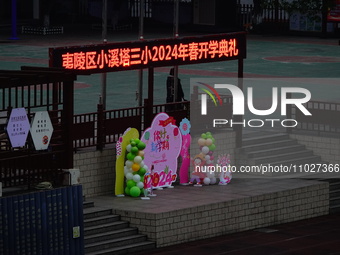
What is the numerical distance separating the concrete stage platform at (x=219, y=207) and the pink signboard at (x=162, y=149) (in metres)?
0.36

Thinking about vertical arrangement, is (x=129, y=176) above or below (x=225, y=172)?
above

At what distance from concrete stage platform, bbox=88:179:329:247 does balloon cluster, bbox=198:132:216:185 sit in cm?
29

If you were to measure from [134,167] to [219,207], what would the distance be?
2161 mm

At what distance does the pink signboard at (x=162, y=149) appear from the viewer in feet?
93.2

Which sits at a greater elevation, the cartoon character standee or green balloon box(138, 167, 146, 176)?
green balloon box(138, 167, 146, 176)

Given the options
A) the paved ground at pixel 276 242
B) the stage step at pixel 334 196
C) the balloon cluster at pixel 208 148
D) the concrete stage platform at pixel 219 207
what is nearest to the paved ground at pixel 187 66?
the balloon cluster at pixel 208 148

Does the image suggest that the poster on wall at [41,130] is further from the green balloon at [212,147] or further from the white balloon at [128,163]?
the green balloon at [212,147]

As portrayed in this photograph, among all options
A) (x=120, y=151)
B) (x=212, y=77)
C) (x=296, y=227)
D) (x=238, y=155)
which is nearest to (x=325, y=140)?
(x=238, y=155)

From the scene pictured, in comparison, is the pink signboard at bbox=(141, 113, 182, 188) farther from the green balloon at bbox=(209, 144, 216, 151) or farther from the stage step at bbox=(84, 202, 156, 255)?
the stage step at bbox=(84, 202, 156, 255)

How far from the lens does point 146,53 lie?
2866 centimetres

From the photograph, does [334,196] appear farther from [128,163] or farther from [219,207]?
[128,163]

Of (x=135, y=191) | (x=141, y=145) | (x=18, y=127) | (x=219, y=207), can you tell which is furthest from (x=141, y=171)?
(x=18, y=127)

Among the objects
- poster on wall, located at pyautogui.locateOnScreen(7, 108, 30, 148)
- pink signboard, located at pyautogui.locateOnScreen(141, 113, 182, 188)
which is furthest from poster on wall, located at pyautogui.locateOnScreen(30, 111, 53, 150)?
pink signboard, located at pyautogui.locateOnScreen(141, 113, 182, 188)

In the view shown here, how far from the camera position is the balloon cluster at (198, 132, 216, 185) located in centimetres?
2955
